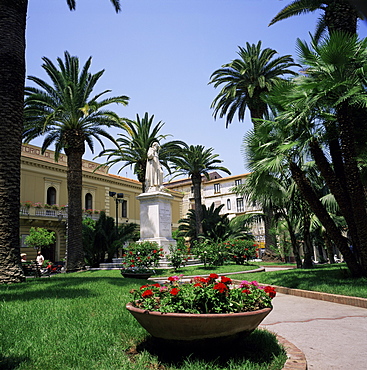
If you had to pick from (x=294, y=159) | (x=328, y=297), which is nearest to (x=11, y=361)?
(x=328, y=297)

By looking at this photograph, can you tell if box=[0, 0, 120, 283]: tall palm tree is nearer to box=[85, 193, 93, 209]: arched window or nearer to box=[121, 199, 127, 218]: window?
box=[85, 193, 93, 209]: arched window

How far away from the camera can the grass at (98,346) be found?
330 cm

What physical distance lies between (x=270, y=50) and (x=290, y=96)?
17.3 meters

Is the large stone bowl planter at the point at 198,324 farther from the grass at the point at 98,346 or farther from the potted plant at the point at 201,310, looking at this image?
the grass at the point at 98,346

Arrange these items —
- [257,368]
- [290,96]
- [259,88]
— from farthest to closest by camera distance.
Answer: [259,88] < [290,96] < [257,368]

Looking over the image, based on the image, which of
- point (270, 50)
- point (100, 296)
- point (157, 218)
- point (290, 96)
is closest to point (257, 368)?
point (100, 296)

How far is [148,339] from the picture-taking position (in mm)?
4047

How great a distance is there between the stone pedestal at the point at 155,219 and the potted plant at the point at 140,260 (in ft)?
10.7

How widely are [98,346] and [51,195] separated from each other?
108 ft

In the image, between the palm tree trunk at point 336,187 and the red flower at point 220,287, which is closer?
the red flower at point 220,287

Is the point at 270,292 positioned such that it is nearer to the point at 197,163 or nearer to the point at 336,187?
the point at 336,187

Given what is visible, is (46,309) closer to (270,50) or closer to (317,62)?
(317,62)

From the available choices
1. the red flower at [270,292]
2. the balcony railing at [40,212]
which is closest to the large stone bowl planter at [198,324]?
the red flower at [270,292]

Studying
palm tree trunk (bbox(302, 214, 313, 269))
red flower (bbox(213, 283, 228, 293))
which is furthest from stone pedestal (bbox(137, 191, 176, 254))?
red flower (bbox(213, 283, 228, 293))
